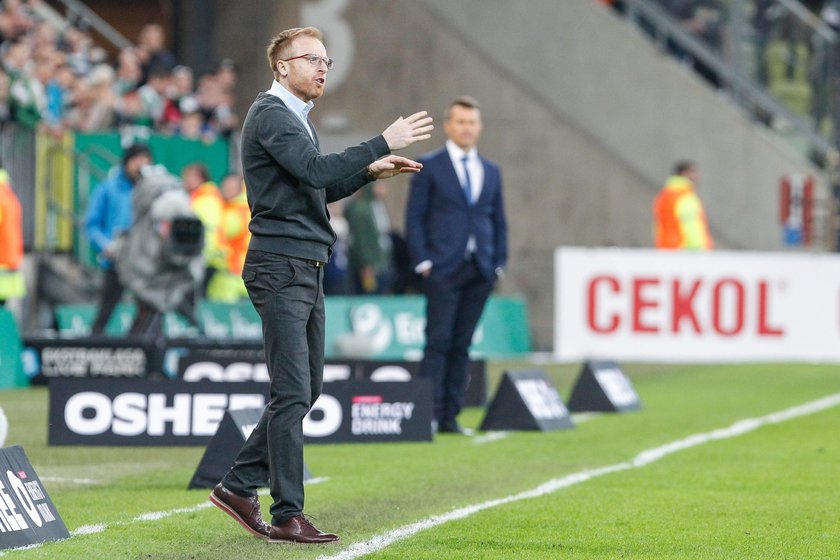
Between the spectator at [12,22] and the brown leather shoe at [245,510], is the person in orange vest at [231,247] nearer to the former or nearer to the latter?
the spectator at [12,22]

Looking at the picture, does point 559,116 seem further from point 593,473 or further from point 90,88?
point 593,473

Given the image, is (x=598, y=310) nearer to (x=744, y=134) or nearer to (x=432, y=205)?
(x=744, y=134)

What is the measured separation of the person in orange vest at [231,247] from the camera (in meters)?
22.1

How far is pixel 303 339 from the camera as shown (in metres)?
7.61

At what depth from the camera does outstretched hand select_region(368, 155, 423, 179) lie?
7480 mm

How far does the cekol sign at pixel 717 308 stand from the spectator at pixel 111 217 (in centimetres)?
627

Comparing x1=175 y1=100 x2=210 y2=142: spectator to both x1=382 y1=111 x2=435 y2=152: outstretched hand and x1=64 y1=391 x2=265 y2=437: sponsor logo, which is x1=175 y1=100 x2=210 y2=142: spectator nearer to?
x1=64 y1=391 x2=265 y2=437: sponsor logo

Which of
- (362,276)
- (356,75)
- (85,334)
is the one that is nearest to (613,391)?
(85,334)

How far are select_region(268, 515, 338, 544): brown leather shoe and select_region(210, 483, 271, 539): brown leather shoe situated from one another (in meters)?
0.13

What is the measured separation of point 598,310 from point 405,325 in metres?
2.41

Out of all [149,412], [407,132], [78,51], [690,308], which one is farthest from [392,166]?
[78,51]

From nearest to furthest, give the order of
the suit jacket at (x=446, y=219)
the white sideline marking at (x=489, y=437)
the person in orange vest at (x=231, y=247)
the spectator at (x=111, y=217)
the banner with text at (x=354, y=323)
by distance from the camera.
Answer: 1. the white sideline marking at (x=489, y=437)
2. the suit jacket at (x=446, y=219)
3. the spectator at (x=111, y=217)
4. the banner with text at (x=354, y=323)
5. the person in orange vest at (x=231, y=247)

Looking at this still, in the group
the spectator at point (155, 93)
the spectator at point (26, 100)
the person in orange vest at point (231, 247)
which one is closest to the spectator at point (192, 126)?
the spectator at point (155, 93)

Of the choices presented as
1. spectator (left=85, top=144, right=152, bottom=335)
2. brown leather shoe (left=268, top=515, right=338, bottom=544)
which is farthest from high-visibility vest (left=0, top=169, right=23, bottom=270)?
brown leather shoe (left=268, top=515, right=338, bottom=544)
